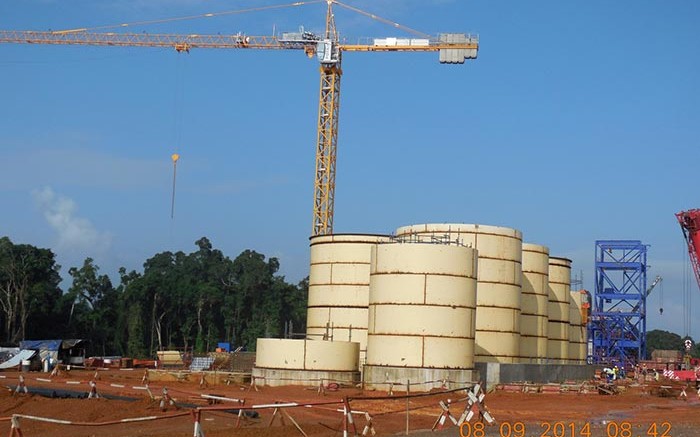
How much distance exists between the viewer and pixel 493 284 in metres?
50.5

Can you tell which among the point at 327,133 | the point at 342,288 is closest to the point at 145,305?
the point at 327,133

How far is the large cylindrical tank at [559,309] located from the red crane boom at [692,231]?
8870 millimetres

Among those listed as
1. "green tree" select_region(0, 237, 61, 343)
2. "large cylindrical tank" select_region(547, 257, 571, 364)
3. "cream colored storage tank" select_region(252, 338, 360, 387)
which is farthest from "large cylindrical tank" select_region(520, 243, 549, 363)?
"green tree" select_region(0, 237, 61, 343)

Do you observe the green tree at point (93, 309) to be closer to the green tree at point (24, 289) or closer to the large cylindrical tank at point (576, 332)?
the green tree at point (24, 289)

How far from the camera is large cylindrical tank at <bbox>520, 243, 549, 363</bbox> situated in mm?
58156

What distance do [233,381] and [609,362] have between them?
2351 inches

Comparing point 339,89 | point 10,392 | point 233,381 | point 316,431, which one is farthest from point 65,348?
point 316,431

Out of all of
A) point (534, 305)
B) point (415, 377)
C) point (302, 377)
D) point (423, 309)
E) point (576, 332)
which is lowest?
point (302, 377)

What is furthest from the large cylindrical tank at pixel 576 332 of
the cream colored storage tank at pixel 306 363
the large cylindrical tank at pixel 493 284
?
the cream colored storage tank at pixel 306 363

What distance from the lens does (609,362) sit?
9800 cm

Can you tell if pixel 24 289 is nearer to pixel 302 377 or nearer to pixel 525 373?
pixel 302 377

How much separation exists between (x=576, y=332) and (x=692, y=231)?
13.2 metres

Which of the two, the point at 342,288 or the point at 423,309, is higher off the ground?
the point at 342,288

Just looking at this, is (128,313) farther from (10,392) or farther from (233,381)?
(10,392)
